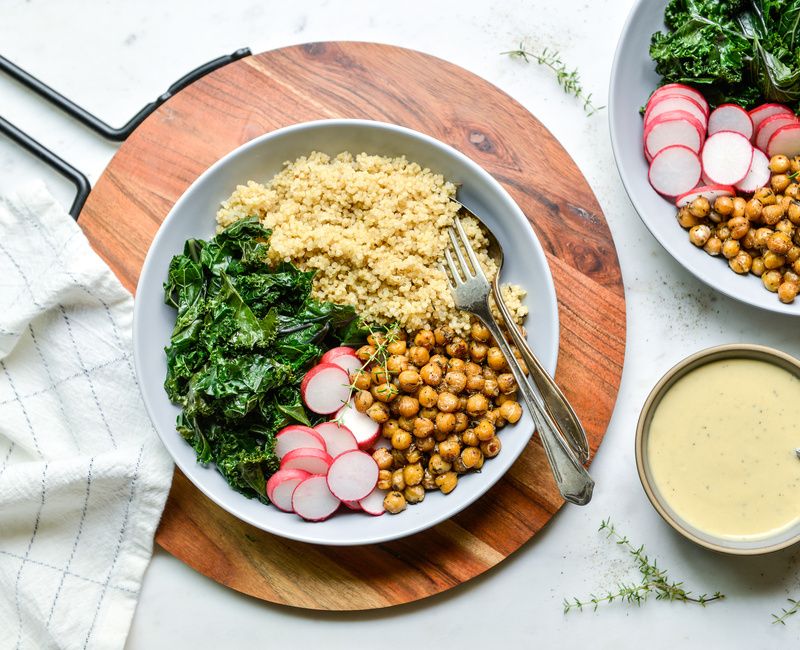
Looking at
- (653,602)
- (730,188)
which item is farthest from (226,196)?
(653,602)

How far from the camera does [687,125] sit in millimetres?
2725

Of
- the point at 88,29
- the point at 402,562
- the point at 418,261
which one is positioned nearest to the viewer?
the point at 418,261

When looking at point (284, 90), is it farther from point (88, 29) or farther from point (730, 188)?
point (730, 188)

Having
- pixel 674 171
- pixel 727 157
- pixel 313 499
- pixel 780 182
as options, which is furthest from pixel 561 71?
pixel 313 499

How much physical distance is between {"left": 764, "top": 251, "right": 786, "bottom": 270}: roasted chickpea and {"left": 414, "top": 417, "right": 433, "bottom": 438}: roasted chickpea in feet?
4.44

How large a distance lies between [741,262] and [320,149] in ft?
5.22

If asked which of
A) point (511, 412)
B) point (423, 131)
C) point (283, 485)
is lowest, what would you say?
point (283, 485)

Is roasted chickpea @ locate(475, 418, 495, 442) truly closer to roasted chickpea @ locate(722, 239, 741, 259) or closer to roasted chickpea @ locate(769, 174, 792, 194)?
roasted chickpea @ locate(722, 239, 741, 259)

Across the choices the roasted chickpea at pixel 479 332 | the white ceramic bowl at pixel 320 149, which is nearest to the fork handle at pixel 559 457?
the white ceramic bowl at pixel 320 149

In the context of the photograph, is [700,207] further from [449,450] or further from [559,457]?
[449,450]

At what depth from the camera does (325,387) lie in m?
2.64

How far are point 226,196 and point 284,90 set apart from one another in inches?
18.2

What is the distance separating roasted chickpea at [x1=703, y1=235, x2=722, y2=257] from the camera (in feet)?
9.11

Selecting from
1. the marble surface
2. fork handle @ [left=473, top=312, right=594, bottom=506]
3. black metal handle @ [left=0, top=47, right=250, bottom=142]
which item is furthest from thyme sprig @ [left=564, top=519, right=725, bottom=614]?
black metal handle @ [left=0, top=47, right=250, bottom=142]
